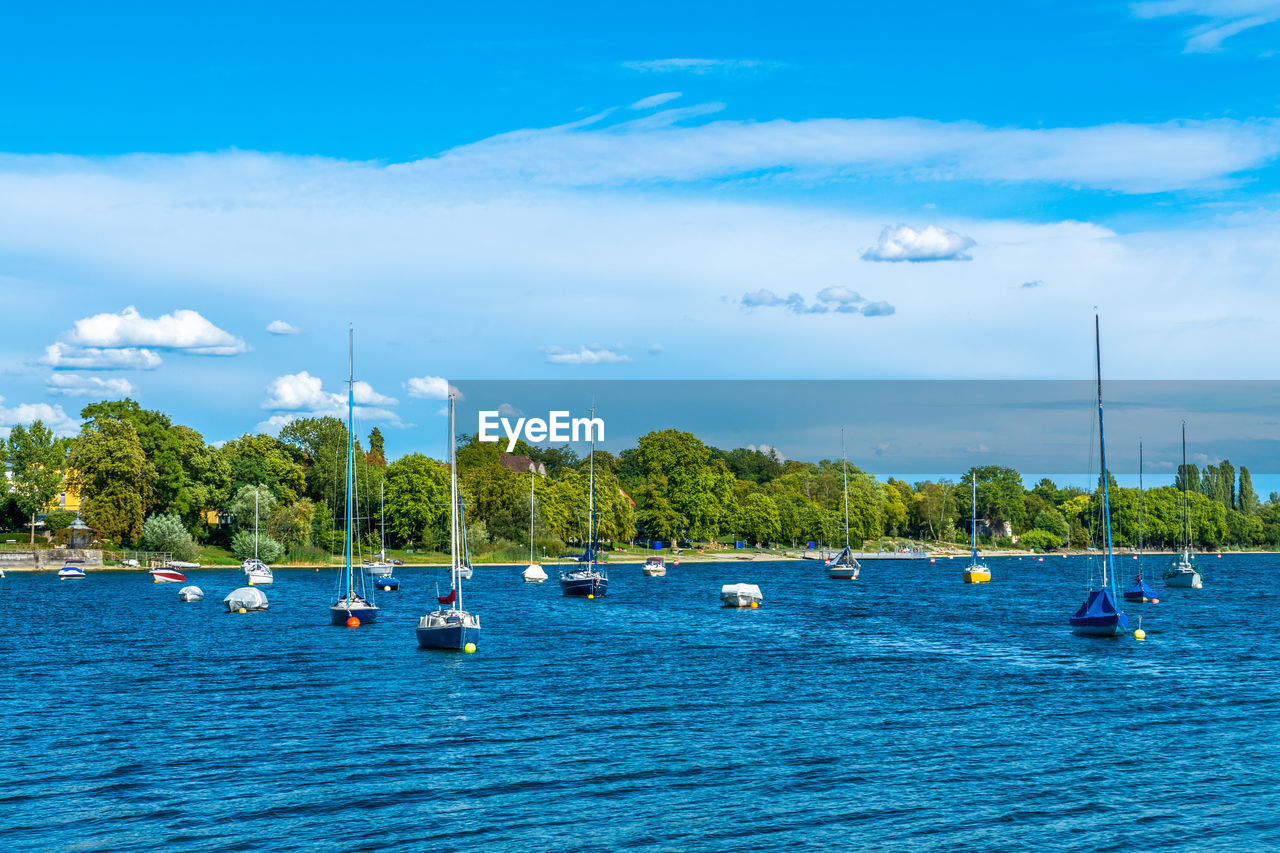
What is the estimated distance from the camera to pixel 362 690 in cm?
5212

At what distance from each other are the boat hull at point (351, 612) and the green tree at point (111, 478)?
79.3 meters

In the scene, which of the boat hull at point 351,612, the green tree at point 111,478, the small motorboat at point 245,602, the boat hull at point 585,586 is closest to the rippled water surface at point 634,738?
the boat hull at point 351,612

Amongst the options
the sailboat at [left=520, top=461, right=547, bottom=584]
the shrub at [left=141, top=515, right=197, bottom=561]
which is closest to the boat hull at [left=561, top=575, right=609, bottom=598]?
the sailboat at [left=520, top=461, right=547, bottom=584]

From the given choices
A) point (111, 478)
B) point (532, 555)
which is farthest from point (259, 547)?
point (532, 555)

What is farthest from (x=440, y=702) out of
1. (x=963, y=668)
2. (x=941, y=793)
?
(x=963, y=668)

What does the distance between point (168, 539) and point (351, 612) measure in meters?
79.1

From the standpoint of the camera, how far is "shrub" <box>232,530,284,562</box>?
14962 cm

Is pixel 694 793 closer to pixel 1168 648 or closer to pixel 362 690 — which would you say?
pixel 362 690

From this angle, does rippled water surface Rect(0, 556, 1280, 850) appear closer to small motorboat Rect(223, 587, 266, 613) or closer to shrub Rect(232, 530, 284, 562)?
small motorboat Rect(223, 587, 266, 613)

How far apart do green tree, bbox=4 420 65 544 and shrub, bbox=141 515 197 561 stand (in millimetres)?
16654

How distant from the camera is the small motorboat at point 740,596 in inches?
4112

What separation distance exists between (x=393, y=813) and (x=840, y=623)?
64.1 m

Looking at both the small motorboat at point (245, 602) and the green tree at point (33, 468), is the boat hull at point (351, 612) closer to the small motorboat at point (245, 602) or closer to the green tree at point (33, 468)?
the small motorboat at point (245, 602)

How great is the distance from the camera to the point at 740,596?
104625mm
